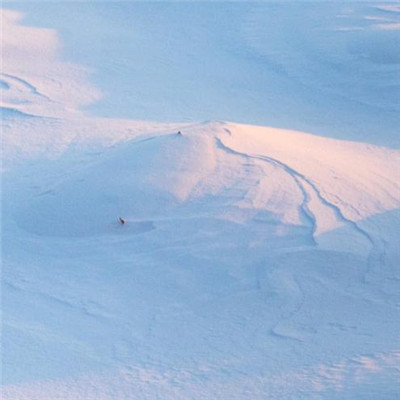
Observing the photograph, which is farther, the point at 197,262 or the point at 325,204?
the point at 325,204

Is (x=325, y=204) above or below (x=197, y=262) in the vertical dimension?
above

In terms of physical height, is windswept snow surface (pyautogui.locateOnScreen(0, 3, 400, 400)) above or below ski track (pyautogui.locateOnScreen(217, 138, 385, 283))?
below

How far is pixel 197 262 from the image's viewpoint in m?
5.48

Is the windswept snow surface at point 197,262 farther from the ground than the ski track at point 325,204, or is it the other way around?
the ski track at point 325,204

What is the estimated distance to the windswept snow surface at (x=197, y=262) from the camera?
4.46m

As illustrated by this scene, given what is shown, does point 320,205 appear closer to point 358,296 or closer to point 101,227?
point 358,296

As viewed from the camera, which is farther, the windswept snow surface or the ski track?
the ski track

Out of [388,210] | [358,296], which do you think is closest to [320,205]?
[388,210]

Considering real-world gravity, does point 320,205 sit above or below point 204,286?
above

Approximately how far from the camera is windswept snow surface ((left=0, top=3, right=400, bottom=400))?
4457 millimetres

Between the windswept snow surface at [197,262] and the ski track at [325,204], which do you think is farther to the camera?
the ski track at [325,204]

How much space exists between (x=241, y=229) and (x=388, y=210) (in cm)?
129

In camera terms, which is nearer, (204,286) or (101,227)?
(204,286)

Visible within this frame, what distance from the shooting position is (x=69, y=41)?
11570 millimetres
